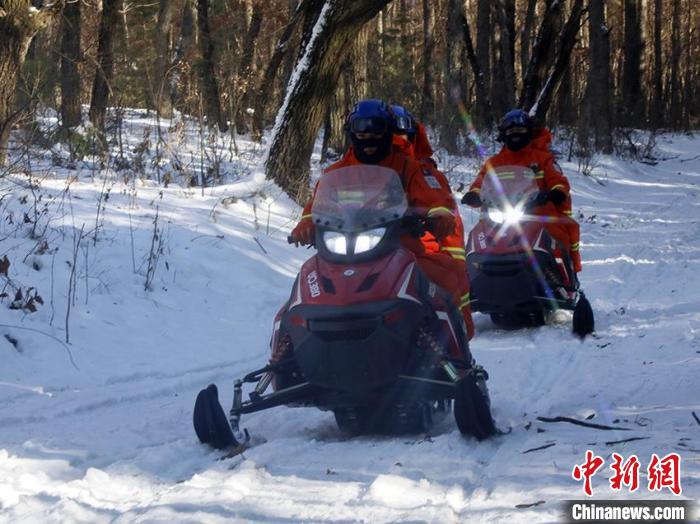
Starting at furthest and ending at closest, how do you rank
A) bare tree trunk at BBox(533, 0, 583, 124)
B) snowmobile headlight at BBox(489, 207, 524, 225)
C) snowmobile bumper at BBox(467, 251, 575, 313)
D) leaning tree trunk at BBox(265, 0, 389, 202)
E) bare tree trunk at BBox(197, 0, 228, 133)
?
1. bare tree trunk at BBox(533, 0, 583, 124)
2. bare tree trunk at BBox(197, 0, 228, 133)
3. leaning tree trunk at BBox(265, 0, 389, 202)
4. snowmobile headlight at BBox(489, 207, 524, 225)
5. snowmobile bumper at BBox(467, 251, 575, 313)

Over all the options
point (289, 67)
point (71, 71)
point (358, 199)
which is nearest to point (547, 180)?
point (358, 199)

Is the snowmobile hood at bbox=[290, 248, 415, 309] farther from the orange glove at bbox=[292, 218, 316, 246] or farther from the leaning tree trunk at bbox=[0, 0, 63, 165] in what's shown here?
the leaning tree trunk at bbox=[0, 0, 63, 165]

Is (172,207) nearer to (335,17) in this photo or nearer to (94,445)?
(335,17)

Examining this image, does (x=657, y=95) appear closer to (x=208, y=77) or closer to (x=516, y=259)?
(x=208, y=77)

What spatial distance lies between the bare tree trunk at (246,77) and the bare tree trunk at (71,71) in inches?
106

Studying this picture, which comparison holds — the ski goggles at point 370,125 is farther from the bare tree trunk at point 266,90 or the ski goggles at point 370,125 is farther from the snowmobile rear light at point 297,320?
the bare tree trunk at point 266,90

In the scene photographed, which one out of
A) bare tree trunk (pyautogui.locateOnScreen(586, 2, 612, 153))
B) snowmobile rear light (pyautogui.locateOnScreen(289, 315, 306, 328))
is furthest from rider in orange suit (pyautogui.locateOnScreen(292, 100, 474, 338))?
bare tree trunk (pyautogui.locateOnScreen(586, 2, 612, 153))

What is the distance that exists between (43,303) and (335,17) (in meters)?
6.31

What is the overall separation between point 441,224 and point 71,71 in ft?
42.3

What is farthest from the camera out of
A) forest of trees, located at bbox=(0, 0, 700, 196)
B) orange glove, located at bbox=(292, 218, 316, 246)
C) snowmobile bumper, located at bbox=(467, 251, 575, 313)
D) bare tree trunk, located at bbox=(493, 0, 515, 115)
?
bare tree trunk, located at bbox=(493, 0, 515, 115)

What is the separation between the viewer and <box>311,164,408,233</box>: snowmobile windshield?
5027mm

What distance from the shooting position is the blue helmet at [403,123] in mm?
5941

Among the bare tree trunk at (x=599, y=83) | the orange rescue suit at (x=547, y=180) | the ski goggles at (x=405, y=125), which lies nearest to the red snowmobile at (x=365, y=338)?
the ski goggles at (x=405, y=125)

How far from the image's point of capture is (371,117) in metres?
5.43
